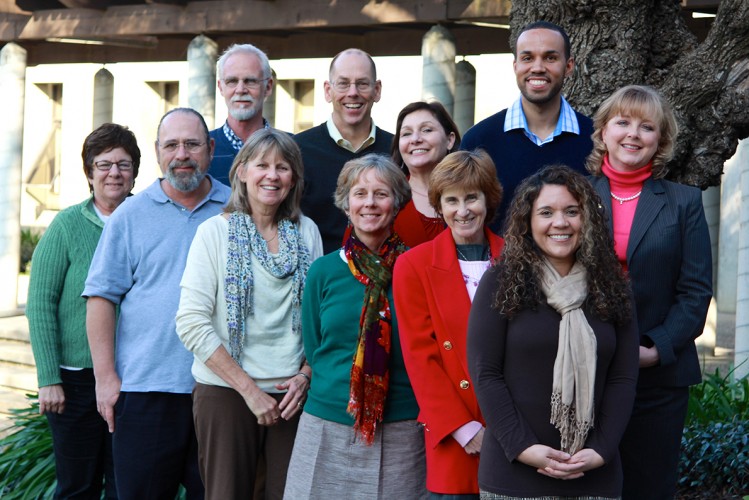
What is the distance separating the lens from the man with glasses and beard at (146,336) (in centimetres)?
451

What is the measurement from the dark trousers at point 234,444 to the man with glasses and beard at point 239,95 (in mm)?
1228

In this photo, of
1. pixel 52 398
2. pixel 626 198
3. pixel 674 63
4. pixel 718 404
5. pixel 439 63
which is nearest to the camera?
pixel 626 198

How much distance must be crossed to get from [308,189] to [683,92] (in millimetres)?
1959

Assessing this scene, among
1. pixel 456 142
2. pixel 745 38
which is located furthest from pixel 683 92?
pixel 456 142

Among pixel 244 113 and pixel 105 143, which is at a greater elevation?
pixel 244 113

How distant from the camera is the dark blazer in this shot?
12.9 feet

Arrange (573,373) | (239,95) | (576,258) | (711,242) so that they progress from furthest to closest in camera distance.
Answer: (711,242), (239,95), (576,258), (573,373)

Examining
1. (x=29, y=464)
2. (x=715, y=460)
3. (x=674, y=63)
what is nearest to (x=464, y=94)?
(x=674, y=63)

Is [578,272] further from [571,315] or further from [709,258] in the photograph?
[709,258]

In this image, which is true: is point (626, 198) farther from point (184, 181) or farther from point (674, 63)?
point (674, 63)

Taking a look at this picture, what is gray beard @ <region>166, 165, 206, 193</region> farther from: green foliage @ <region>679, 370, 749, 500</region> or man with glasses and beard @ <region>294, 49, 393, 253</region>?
green foliage @ <region>679, 370, 749, 500</region>

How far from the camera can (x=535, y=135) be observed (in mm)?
4578

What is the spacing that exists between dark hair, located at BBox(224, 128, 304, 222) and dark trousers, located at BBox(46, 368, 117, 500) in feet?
3.95

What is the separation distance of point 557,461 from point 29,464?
4.22m
